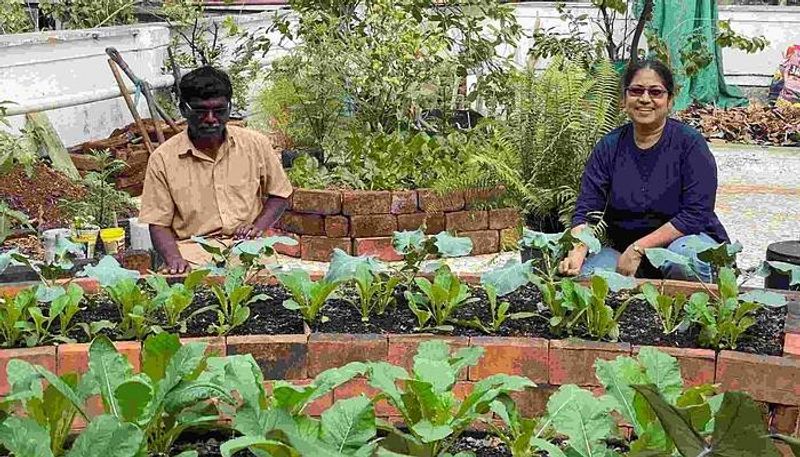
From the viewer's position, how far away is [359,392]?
2.95 metres

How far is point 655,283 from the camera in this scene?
3.51 metres

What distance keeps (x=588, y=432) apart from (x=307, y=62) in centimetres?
546

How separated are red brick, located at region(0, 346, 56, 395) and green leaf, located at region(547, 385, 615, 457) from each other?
1.35 m

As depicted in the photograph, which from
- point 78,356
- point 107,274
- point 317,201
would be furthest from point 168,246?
point 317,201

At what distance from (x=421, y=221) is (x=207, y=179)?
6.16 feet

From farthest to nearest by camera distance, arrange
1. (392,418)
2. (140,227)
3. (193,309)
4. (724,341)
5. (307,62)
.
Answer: (307,62)
(140,227)
(193,309)
(724,341)
(392,418)

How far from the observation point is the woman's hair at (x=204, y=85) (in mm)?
4441

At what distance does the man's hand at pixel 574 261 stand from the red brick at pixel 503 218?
2.04m

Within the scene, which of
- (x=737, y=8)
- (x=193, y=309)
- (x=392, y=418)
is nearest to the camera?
(x=392, y=418)

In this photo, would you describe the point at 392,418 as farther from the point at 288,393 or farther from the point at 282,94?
the point at 282,94

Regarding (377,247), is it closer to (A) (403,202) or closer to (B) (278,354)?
(A) (403,202)

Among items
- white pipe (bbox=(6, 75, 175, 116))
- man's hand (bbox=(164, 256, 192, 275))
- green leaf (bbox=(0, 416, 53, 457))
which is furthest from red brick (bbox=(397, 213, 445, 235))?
green leaf (bbox=(0, 416, 53, 457))

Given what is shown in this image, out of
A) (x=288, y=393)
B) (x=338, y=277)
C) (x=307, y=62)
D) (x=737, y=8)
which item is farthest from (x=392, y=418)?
(x=737, y=8)

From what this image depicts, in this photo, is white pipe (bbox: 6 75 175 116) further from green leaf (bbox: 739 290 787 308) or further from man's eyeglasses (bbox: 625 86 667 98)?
green leaf (bbox: 739 290 787 308)
